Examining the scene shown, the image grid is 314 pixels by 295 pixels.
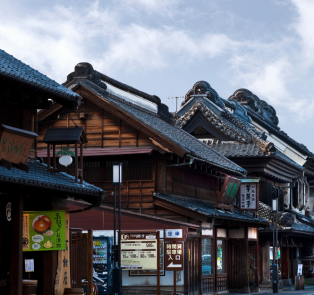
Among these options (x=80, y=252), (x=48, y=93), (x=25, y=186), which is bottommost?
(x=80, y=252)

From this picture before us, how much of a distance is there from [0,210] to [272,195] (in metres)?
25.7

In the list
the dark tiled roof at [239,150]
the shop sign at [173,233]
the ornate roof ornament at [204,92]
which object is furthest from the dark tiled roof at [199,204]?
the ornate roof ornament at [204,92]

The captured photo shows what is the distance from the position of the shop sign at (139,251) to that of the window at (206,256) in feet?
17.6

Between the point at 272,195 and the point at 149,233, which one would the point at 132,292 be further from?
the point at 272,195

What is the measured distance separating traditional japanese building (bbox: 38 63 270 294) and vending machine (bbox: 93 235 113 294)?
0.77 meters

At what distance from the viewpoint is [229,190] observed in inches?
1331

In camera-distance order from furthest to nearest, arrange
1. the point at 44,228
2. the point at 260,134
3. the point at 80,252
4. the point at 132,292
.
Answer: the point at 260,134 < the point at 132,292 < the point at 80,252 < the point at 44,228

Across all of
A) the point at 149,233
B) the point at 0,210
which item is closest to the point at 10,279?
the point at 0,210

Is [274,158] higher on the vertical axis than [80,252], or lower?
higher

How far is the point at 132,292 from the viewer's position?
1076 inches

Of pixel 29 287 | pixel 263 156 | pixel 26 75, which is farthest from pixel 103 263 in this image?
pixel 263 156

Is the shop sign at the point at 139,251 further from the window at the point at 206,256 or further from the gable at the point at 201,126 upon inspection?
the gable at the point at 201,126

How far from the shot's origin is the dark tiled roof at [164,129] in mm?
29425

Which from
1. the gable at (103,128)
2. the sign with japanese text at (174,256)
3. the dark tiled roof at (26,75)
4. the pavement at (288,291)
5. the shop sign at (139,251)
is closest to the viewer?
the dark tiled roof at (26,75)
